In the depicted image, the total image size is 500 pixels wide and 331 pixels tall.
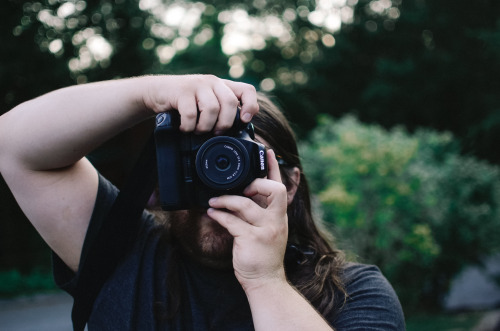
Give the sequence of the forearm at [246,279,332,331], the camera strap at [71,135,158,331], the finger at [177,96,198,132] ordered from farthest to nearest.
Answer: the camera strap at [71,135,158,331]
the finger at [177,96,198,132]
the forearm at [246,279,332,331]

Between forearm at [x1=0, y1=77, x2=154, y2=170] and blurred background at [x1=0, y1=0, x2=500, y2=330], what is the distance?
0.05m

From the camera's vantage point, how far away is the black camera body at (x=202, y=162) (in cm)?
129

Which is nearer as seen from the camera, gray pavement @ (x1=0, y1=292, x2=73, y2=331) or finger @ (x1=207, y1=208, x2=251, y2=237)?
finger @ (x1=207, y1=208, x2=251, y2=237)

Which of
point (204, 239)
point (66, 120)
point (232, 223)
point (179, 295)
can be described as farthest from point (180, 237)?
point (66, 120)

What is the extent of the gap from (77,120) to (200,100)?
379mm

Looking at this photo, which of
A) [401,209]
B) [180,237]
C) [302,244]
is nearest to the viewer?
[180,237]

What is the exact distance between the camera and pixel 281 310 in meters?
1.16

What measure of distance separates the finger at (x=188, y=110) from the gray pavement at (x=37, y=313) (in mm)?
6461

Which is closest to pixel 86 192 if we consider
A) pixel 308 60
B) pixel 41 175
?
pixel 41 175

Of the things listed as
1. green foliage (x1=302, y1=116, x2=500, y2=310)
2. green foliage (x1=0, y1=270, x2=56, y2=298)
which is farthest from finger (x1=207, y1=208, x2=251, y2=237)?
green foliage (x1=0, y1=270, x2=56, y2=298)

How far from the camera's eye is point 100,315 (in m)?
1.36

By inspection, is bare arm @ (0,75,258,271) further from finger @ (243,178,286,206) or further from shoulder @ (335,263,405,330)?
shoulder @ (335,263,405,330)

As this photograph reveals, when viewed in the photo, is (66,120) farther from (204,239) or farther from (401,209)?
(401,209)

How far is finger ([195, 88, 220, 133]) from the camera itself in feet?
4.06
